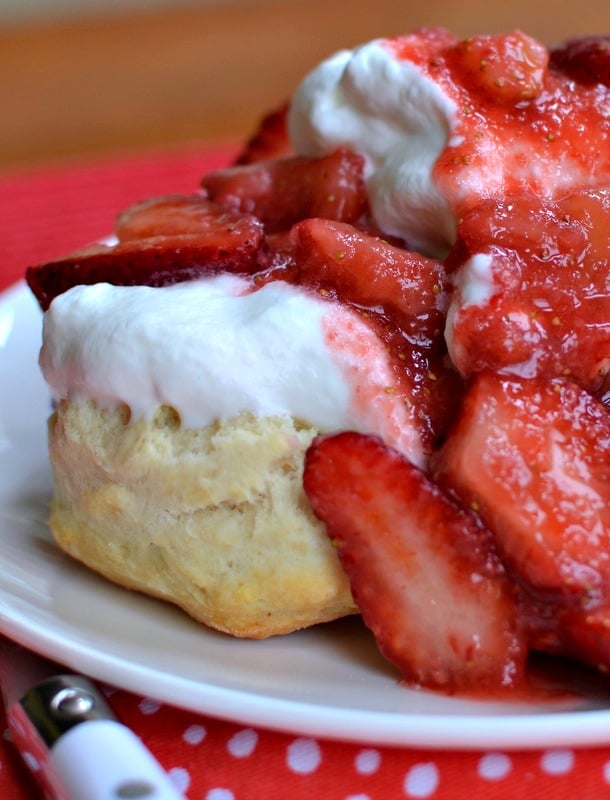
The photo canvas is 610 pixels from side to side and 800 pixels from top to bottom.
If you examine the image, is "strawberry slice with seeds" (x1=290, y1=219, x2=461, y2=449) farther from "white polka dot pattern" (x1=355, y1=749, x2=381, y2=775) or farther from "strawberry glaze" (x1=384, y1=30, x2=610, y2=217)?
"white polka dot pattern" (x1=355, y1=749, x2=381, y2=775)

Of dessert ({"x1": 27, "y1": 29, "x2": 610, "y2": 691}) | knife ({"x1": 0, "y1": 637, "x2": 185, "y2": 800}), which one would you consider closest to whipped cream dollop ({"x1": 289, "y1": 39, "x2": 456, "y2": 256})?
dessert ({"x1": 27, "y1": 29, "x2": 610, "y2": 691})

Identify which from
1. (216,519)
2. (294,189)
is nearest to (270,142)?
(294,189)

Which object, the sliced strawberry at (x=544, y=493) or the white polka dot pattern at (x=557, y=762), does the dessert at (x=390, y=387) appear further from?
the white polka dot pattern at (x=557, y=762)

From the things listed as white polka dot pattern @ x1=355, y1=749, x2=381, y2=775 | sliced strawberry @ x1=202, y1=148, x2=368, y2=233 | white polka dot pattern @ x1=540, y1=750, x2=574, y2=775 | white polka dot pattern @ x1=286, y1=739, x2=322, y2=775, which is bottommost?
white polka dot pattern @ x1=540, y1=750, x2=574, y2=775

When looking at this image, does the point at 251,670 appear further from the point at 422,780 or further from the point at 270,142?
the point at 270,142

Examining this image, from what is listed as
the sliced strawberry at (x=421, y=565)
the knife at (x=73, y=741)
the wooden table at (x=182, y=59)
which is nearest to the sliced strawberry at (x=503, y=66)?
the sliced strawberry at (x=421, y=565)
